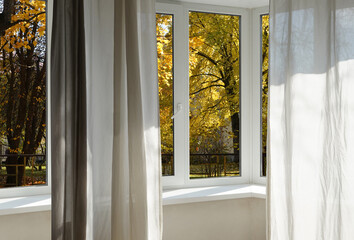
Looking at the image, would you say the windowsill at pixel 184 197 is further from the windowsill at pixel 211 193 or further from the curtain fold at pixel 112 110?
the curtain fold at pixel 112 110

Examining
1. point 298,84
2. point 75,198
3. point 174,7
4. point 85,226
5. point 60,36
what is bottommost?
point 85,226

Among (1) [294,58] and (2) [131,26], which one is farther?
(2) [131,26]

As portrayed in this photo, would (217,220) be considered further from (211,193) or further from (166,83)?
(166,83)

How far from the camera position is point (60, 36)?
2436 millimetres

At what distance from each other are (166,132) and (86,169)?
0.83m

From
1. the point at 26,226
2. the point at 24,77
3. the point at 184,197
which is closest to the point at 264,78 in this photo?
the point at 184,197

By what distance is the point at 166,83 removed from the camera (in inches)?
122

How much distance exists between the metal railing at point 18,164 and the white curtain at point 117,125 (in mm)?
530

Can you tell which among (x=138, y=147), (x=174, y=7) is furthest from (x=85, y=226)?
(x=174, y=7)

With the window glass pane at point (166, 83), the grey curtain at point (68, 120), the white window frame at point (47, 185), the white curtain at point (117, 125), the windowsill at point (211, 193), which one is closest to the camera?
the grey curtain at point (68, 120)

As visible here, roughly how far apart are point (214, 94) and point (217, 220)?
98 cm

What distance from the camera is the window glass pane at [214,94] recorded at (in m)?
3.19

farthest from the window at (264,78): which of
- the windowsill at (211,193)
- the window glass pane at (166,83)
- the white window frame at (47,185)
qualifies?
the white window frame at (47,185)

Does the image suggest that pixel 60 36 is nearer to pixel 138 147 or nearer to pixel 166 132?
pixel 138 147
